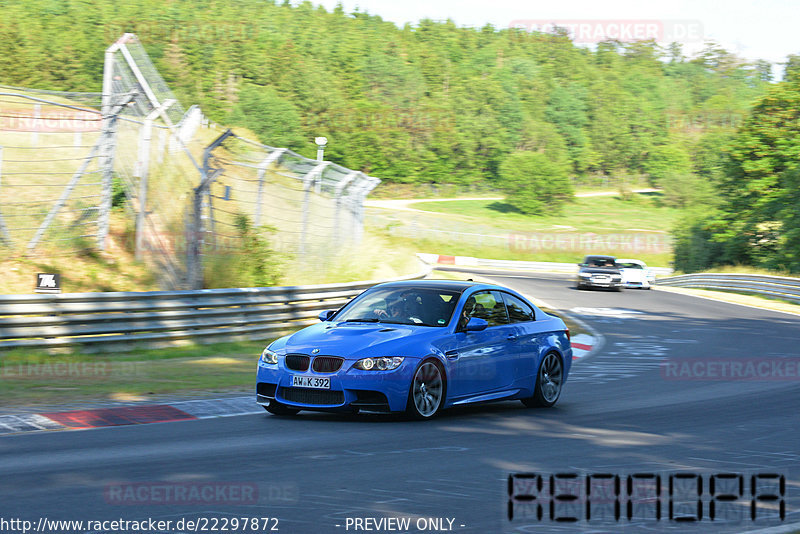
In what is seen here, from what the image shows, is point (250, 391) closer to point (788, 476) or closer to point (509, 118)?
point (788, 476)

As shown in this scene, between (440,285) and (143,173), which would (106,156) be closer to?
(143,173)

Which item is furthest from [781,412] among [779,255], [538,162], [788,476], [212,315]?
[538,162]

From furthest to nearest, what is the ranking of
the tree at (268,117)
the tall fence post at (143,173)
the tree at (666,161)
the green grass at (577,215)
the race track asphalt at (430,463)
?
the tree at (666,161), the tree at (268,117), the green grass at (577,215), the tall fence post at (143,173), the race track asphalt at (430,463)

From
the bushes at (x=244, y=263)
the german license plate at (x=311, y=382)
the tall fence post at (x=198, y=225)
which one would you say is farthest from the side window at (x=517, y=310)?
the bushes at (x=244, y=263)

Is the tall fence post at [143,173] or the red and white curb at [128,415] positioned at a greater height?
the tall fence post at [143,173]

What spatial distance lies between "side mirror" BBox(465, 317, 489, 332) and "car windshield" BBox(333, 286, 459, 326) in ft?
0.81

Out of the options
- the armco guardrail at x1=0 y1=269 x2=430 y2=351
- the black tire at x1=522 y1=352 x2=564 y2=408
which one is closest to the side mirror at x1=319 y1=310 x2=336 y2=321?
the black tire at x1=522 y1=352 x2=564 y2=408

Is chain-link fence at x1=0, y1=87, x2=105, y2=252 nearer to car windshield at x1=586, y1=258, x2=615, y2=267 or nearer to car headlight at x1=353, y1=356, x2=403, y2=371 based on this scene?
car headlight at x1=353, y1=356, x2=403, y2=371

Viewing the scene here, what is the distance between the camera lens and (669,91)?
178 metres

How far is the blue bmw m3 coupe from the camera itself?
8.67 metres

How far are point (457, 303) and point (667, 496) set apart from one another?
400cm

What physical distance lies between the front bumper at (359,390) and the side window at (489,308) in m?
Result: 1.52

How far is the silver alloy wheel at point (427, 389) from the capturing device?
8.83 m

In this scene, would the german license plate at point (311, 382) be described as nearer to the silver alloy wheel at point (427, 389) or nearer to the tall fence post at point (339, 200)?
the silver alloy wheel at point (427, 389)
